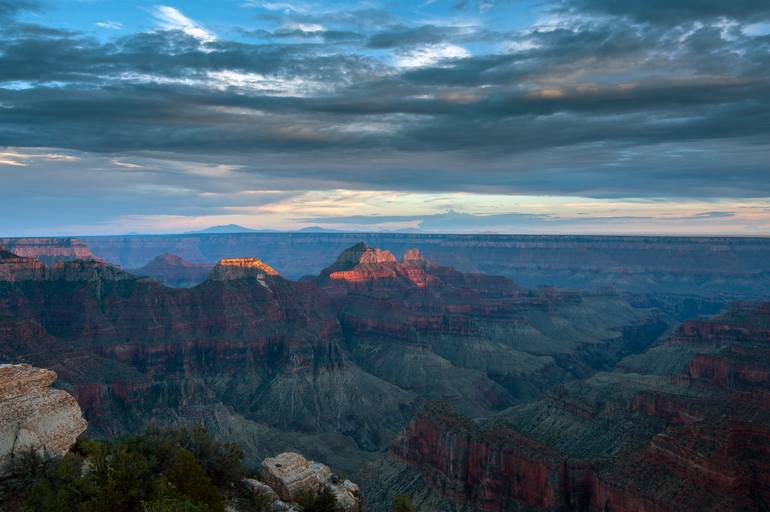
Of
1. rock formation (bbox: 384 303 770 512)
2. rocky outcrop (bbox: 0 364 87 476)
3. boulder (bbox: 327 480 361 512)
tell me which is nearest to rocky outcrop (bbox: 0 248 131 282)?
rock formation (bbox: 384 303 770 512)

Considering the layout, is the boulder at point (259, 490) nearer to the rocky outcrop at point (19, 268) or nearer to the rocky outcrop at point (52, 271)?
the rocky outcrop at point (52, 271)

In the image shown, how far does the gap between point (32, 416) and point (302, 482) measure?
18.9 m

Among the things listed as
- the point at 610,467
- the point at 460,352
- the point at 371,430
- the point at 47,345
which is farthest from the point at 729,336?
the point at 47,345

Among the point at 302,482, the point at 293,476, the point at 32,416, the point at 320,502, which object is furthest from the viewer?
the point at 293,476

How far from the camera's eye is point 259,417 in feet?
396

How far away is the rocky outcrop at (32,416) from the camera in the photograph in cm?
A: 3262

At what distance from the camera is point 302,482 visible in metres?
44.2

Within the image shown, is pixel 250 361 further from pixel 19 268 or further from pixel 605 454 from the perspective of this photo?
pixel 605 454

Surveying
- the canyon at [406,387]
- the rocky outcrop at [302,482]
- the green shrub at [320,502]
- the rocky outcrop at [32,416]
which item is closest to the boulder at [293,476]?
the rocky outcrop at [302,482]

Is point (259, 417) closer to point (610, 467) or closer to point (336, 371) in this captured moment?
point (336, 371)

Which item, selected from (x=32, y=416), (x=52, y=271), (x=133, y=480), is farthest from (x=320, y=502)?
(x=52, y=271)

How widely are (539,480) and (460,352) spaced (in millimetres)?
117288

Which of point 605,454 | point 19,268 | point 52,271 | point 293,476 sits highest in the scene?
point 19,268

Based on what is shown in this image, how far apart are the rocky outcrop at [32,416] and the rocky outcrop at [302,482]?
47.4 ft
